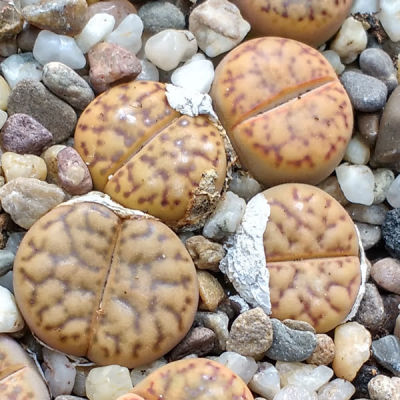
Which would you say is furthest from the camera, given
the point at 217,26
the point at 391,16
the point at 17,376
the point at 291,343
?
the point at 391,16

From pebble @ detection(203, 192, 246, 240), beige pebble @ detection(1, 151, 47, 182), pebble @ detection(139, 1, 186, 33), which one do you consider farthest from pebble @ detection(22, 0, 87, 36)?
pebble @ detection(203, 192, 246, 240)

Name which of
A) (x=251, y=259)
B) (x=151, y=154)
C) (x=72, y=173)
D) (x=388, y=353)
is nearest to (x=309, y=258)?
(x=251, y=259)

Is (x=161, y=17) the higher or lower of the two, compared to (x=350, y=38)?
higher

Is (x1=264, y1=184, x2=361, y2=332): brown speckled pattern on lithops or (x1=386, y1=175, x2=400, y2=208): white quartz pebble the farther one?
(x1=386, y1=175, x2=400, y2=208): white quartz pebble

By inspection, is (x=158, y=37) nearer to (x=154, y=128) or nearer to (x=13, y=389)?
(x=154, y=128)

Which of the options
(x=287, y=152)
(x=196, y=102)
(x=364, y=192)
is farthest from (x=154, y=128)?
(x=364, y=192)

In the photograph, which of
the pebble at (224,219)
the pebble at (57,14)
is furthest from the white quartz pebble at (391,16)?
the pebble at (57,14)

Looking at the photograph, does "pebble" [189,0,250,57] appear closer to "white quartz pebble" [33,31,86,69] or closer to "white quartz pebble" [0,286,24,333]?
"white quartz pebble" [33,31,86,69]

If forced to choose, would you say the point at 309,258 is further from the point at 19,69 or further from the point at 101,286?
the point at 19,69
